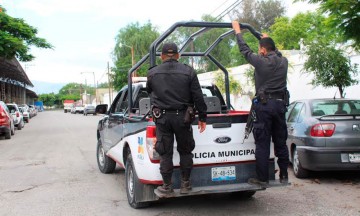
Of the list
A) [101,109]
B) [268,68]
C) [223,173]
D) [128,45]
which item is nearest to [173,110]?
[223,173]

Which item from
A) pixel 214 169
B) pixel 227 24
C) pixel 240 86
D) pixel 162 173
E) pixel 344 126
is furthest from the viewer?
pixel 240 86

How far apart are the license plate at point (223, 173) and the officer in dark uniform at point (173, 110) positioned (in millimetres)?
409

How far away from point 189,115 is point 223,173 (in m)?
0.93

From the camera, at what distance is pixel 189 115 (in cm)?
492

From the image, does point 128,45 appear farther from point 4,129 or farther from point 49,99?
point 49,99

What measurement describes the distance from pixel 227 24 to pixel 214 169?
1942 mm

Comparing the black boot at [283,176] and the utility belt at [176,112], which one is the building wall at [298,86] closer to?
the black boot at [283,176]

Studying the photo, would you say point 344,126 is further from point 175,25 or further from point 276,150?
point 175,25

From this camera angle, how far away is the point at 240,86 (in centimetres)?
2731

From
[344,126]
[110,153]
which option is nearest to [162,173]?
[110,153]

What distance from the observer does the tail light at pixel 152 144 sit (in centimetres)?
506

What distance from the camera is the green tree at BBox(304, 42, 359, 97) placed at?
42.8 ft

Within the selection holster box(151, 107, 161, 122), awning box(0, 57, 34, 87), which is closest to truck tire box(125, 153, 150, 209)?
holster box(151, 107, 161, 122)

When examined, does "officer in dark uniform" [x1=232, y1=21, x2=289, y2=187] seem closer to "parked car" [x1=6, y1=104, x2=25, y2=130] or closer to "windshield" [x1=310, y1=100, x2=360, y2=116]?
"windshield" [x1=310, y1=100, x2=360, y2=116]
